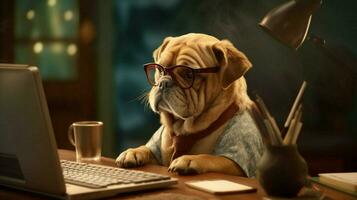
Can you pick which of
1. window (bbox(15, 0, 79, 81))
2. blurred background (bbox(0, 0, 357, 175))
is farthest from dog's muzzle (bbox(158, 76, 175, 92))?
window (bbox(15, 0, 79, 81))

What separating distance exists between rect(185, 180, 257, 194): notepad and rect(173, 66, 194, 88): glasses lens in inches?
18.3

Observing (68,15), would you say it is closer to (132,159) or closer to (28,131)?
(132,159)

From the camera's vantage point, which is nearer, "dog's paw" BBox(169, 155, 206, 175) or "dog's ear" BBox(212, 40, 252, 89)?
"dog's paw" BBox(169, 155, 206, 175)

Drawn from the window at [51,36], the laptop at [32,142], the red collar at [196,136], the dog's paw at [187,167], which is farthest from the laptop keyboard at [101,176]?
the window at [51,36]

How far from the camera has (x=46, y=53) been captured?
3.89m

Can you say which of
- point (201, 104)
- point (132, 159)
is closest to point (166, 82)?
point (201, 104)

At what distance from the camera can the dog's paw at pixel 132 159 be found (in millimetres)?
1651

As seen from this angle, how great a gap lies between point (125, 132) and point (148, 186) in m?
2.39

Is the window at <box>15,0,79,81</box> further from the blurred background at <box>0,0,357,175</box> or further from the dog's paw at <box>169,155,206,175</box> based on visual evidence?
the dog's paw at <box>169,155,206,175</box>

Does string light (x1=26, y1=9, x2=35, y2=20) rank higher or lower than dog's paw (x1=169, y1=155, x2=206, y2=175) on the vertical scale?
higher

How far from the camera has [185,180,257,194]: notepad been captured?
125cm

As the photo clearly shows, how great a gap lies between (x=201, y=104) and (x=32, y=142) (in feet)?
2.40

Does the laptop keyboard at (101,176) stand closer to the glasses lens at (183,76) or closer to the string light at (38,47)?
the glasses lens at (183,76)

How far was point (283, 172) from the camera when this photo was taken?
1.13m
